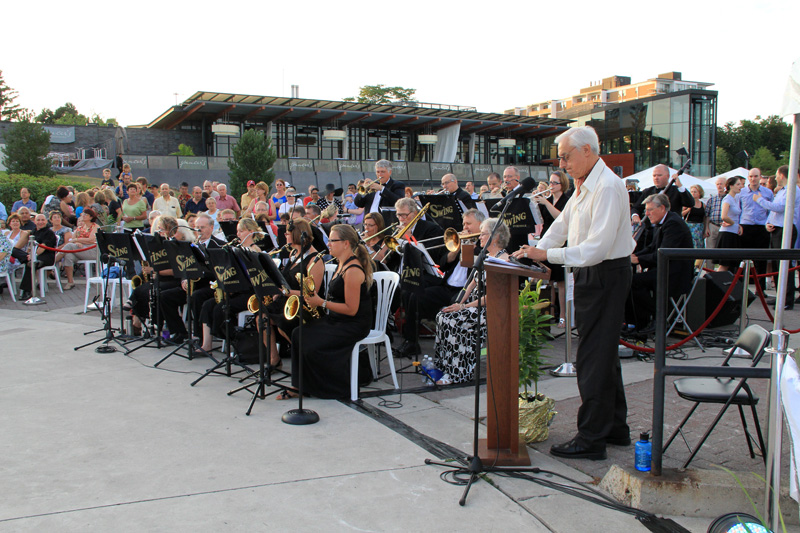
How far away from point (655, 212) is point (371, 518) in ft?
16.8

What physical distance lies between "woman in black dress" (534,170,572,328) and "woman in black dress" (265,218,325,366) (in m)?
3.13

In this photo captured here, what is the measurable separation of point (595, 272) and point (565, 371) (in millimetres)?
2405

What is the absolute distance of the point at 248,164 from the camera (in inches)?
1037

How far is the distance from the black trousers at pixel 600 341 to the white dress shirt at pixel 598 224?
0.45 ft

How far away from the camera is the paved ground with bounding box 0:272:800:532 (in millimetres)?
3121

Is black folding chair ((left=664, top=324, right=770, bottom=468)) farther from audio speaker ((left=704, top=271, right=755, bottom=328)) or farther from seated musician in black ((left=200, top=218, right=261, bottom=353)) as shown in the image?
seated musician in black ((left=200, top=218, right=261, bottom=353))

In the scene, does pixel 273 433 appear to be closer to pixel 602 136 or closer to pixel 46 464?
pixel 46 464

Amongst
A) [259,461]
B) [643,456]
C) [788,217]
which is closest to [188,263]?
[259,461]

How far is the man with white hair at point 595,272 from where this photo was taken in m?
3.65

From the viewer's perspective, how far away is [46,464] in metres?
3.86

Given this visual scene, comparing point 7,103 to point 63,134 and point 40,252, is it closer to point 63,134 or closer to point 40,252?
point 63,134

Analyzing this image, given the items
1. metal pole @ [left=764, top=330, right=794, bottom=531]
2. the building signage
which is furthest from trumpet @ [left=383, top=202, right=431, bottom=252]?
the building signage

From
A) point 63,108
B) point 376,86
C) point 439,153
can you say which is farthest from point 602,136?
point 63,108

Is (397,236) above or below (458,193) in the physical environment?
below
